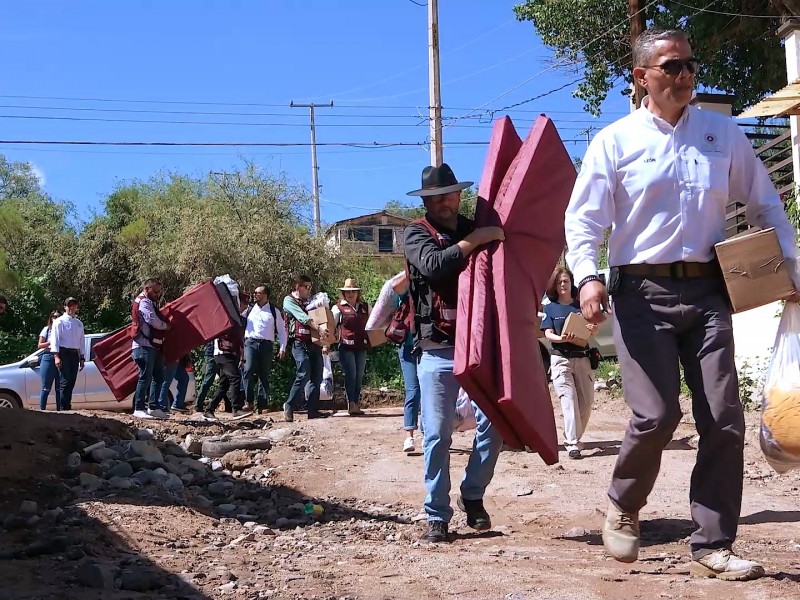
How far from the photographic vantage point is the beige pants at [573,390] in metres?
9.13

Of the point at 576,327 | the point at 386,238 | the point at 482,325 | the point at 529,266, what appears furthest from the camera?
the point at 386,238

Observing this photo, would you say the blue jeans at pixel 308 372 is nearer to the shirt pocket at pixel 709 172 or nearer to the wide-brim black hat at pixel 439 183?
the wide-brim black hat at pixel 439 183

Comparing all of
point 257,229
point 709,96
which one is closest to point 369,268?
point 257,229

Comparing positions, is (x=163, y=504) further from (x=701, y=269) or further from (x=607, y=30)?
(x=607, y=30)

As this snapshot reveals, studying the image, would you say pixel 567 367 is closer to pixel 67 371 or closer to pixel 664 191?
pixel 664 191

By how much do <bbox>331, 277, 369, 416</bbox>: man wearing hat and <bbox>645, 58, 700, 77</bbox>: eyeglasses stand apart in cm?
930

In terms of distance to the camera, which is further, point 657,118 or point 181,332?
point 181,332

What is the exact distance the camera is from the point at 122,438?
955 cm

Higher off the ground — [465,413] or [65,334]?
[65,334]

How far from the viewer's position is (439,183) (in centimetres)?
577

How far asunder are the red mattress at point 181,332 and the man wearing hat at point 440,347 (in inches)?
297

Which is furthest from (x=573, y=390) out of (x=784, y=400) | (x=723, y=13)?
(x=723, y=13)

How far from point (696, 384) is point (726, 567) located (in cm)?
75

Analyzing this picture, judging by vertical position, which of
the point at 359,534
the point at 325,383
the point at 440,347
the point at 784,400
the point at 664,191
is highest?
the point at 664,191
